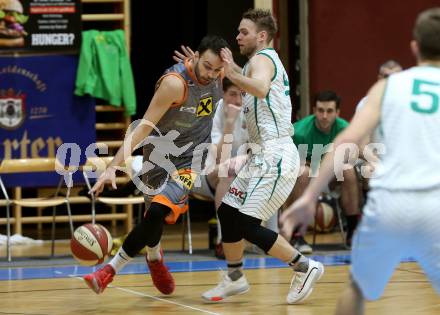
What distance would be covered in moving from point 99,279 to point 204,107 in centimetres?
142

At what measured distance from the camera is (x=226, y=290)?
21.7ft

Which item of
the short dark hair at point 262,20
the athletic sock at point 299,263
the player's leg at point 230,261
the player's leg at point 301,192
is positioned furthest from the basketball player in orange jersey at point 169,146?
the player's leg at point 301,192

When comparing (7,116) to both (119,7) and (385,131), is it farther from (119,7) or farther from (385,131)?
(385,131)

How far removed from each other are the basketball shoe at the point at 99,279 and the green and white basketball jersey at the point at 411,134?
9.79 ft

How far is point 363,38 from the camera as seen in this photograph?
38.0 ft

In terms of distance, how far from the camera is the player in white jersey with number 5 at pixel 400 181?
3711 mm

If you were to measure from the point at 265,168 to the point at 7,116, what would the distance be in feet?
16.0

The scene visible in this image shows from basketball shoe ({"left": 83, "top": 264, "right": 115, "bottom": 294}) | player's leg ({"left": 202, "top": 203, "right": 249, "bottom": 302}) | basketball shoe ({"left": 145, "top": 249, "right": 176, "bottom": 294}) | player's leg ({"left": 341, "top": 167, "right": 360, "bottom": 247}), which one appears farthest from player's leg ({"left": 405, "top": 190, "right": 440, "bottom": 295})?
player's leg ({"left": 341, "top": 167, "right": 360, "bottom": 247})

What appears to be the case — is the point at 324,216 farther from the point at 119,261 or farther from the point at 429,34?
the point at 429,34

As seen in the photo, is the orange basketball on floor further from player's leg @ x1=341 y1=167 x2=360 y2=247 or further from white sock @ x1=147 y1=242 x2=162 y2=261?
white sock @ x1=147 y1=242 x2=162 y2=261

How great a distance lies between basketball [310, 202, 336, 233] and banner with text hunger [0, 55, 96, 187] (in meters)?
2.65

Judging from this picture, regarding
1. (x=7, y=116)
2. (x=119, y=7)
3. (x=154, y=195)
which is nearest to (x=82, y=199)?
(x=7, y=116)

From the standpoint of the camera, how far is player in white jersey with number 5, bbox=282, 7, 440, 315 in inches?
146

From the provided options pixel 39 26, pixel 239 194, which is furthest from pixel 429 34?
pixel 39 26
